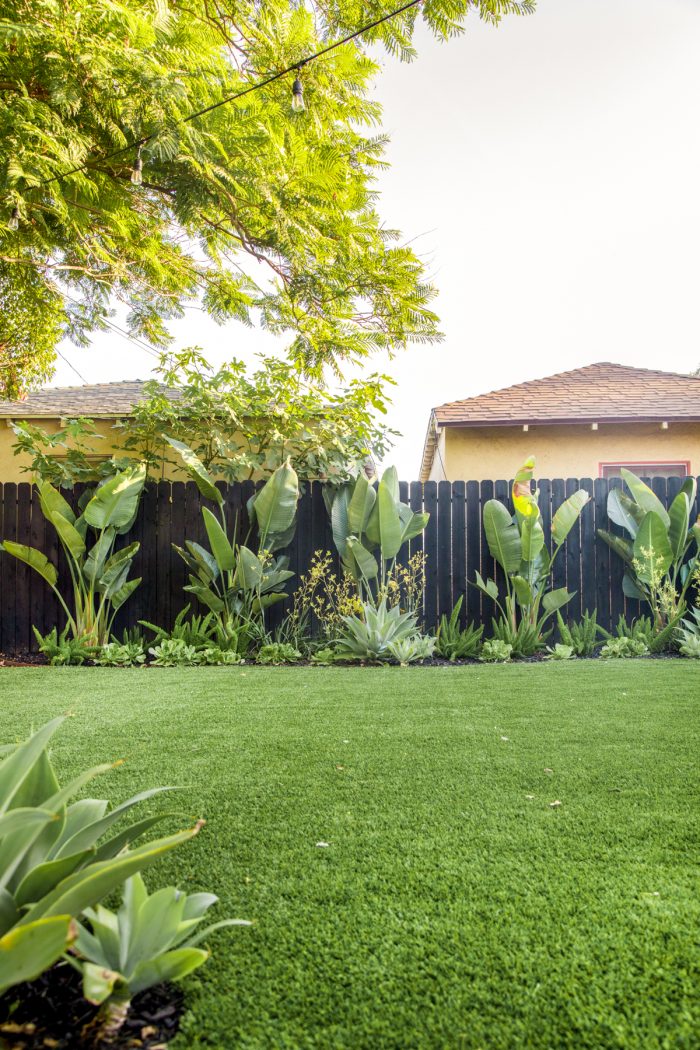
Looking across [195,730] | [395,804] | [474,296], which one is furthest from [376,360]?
[474,296]

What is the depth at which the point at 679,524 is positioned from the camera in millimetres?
6082

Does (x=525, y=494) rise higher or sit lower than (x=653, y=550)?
higher

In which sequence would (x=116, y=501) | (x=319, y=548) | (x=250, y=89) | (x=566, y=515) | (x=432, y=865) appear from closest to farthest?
(x=432, y=865), (x=250, y=89), (x=116, y=501), (x=566, y=515), (x=319, y=548)

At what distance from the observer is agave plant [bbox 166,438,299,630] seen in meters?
5.89

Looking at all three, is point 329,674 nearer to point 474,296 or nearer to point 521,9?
point 521,9

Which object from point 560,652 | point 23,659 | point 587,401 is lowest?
point 23,659

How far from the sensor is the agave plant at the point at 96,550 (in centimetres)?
576

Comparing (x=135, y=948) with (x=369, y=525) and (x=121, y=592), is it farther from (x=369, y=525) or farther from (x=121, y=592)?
(x=121, y=592)

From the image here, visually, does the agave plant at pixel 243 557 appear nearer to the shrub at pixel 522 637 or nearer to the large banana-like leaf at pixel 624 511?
the shrub at pixel 522 637

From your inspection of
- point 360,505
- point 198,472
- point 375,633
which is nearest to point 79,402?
point 198,472

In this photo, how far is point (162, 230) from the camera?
4684mm

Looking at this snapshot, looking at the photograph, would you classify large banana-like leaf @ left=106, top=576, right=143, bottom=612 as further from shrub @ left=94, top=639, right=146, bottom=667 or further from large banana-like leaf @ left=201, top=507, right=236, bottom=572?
large banana-like leaf @ left=201, top=507, right=236, bottom=572

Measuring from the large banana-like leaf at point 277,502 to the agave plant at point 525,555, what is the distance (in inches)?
80.3

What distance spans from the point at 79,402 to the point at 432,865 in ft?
38.4
